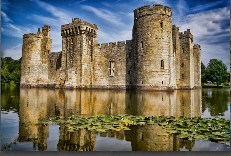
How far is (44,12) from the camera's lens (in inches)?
220

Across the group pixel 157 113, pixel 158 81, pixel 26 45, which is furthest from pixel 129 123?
pixel 26 45

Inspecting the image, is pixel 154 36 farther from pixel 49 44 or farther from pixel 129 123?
pixel 129 123

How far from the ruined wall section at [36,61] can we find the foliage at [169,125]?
12.5 meters

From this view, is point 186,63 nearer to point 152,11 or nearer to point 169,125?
point 152,11

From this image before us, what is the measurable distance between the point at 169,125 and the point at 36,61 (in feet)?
47.8

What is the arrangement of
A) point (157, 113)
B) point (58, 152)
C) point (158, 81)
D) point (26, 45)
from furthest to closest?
point (26, 45) → point (158, 81) → point (157, 113) → point (58, 152)

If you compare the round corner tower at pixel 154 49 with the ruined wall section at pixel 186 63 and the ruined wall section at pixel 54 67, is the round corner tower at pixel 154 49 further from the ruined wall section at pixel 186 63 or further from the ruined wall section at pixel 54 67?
the ruined wall section at pixel 54 67

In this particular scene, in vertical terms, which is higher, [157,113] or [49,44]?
[49,44]

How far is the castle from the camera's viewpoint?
535 inches

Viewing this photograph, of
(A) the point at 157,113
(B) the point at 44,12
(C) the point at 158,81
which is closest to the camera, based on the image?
(B) the point at 44,12

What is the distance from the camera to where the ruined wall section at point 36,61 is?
17.9 m

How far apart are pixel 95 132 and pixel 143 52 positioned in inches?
383

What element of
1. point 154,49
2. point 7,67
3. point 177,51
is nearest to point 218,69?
point 7,67

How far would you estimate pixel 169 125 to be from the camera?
16.1ft
